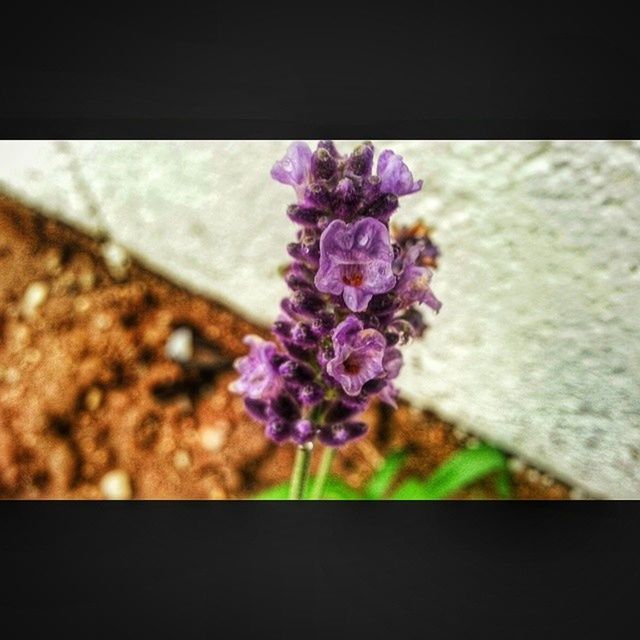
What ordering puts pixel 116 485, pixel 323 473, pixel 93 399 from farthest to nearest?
1. pixel 93 399
2. pixel 116 485
3. pixel 323 473

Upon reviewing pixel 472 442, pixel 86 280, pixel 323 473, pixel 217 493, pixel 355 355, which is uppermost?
pixel 86 280

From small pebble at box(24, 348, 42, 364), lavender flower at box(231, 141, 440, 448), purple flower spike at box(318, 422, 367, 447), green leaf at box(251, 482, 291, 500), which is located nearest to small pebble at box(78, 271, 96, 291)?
small pebble at box(24, 348, 42, 364)

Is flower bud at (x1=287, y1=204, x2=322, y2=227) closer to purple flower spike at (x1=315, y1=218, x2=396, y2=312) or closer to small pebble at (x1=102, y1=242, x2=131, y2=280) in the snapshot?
purple flower spike at (x1=315, y1=218, x2=396, y2=312)

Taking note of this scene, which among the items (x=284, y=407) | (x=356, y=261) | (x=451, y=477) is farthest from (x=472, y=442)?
(x=356, y=261)

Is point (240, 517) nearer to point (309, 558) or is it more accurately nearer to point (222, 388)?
point (309, 558)

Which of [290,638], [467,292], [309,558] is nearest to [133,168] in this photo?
[467,292]

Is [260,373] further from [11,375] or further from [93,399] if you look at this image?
[11,375]
